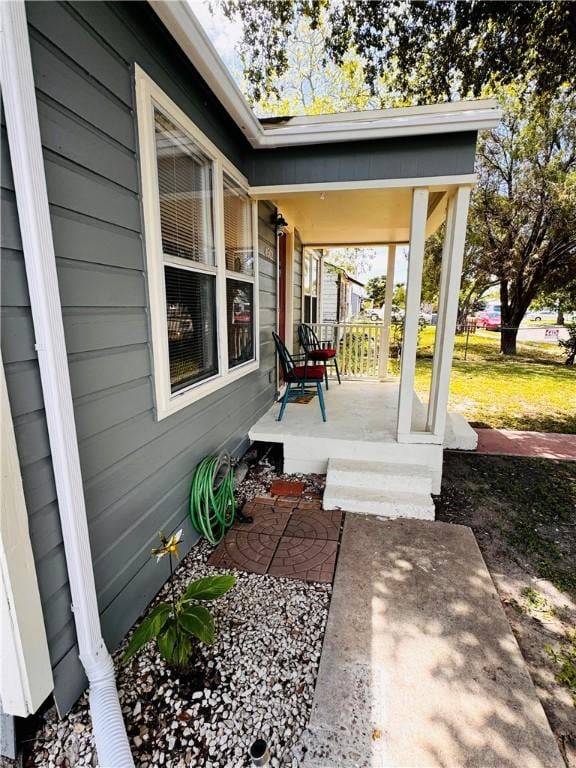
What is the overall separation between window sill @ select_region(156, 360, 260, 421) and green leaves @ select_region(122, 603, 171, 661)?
86 cm

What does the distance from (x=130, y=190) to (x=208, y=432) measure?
5.09ft

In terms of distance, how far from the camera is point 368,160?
118 inches

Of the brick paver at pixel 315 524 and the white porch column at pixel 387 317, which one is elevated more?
the white porch column at pixel 387 317

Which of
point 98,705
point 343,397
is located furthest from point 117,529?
point 343,397

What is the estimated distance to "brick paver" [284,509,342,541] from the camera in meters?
2.57

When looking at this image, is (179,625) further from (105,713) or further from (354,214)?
(354,214)

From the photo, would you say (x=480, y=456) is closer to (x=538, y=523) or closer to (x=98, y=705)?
(x=538, y=523)

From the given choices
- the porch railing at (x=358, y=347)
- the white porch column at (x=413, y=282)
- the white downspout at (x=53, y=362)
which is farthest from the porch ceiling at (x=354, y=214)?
the white downspout at (x=53, y=362)

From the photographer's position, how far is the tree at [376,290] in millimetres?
28078

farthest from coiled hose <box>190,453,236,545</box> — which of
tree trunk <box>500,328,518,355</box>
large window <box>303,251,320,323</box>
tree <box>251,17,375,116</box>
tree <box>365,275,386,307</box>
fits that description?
tree <box>365,275,386,307</box>

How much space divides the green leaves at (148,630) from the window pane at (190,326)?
3.51ft

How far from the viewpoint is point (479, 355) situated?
11.6m

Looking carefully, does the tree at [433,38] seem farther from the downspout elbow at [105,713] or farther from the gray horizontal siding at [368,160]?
the downspout elbow at [105,713]

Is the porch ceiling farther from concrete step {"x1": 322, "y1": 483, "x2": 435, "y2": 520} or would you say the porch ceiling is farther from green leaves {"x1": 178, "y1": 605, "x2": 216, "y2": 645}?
green leaves {"x1": 178, "y1": 605, "x2": 216, "y2": 645}
